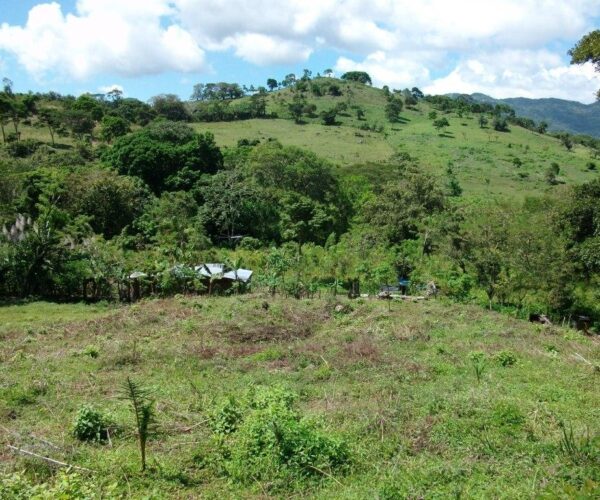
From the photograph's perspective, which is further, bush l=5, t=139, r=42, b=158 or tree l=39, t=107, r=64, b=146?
tree l=39, t=107, r=64, b=146

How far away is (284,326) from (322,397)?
287 inches

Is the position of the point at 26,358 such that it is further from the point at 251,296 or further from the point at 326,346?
the point at 251,296

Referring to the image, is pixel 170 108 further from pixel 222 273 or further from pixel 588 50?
pixel 588 50

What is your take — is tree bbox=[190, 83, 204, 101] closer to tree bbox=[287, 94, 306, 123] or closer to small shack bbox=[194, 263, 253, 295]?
tree bbox=[287, 94, 306, 123]

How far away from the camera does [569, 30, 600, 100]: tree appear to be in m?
13.5

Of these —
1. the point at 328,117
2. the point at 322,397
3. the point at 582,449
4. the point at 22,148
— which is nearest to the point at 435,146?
the point at 328,117

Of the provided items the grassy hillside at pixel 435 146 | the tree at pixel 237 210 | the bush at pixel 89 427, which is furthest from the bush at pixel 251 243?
the bush at pixel 89 427

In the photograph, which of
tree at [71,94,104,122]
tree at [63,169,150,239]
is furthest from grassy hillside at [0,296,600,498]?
tree at [71,94,104,122]

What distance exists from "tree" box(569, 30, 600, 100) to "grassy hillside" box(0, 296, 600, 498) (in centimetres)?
810

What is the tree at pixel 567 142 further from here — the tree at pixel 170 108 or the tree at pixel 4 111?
the tree at pixel 4 111

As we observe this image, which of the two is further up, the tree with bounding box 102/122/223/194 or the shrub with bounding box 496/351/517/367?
the tree with bounding box 102/122/223/194

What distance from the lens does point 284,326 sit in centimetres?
1903

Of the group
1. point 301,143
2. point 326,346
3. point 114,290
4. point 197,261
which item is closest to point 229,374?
point 326,346

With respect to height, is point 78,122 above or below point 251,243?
above
